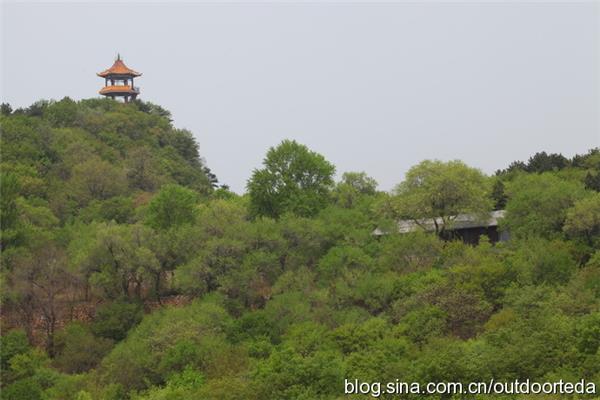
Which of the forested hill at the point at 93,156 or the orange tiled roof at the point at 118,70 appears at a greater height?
the orange tiled roof at the point at 118,70

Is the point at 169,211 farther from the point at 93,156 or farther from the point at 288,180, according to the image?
the point at 93,156

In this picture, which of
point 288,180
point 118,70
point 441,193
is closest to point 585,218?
point 441,193

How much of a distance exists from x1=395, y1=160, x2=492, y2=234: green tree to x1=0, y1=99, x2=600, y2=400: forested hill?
0.22 feet

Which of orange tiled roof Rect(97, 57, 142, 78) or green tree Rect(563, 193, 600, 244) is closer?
green tree Rect(563, 193, 600, 244)

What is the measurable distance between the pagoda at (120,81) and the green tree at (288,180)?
100ft

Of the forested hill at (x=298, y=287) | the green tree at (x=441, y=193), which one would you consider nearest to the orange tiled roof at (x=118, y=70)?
the forested hill at (x=298, y=287)

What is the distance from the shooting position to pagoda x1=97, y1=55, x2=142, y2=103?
6531 cm

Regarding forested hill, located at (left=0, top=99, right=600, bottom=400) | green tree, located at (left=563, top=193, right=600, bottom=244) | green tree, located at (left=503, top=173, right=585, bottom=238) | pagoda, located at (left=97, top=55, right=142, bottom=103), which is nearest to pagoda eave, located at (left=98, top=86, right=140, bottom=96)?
pagoda, located at (left=97, top=55, right=142, bottom=103)

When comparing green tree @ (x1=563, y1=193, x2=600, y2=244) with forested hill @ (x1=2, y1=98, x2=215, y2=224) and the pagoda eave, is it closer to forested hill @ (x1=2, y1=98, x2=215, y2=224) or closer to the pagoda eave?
forested hill @ (x1=2, y1=98, x2=215, y2=224)

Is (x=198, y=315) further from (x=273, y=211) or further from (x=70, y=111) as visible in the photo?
(x=70, y=111)

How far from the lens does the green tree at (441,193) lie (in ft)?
113

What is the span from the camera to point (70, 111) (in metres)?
55.7

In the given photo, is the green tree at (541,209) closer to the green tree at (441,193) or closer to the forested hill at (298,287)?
the forested hill at (298,287)

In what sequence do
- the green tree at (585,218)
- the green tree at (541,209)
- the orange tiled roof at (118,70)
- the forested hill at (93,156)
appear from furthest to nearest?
the orange tiled roof at (118,70), the forested hill at (93,156), the green tree at (541,209), the green tree at (585,218)
